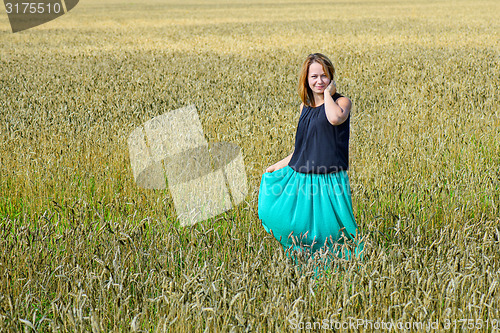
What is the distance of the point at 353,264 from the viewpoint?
2.43m

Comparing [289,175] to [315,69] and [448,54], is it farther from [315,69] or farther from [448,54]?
[448,54]

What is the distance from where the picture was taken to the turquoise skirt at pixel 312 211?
279cm

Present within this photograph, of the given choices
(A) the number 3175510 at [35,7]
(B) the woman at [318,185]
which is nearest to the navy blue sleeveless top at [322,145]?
(B) the woman at [318,185]

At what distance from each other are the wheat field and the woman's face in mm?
740

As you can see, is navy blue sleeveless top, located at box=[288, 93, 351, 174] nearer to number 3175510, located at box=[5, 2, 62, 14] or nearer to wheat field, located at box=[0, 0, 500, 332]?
wheat field, located at box=[0, 0, 500, 332]

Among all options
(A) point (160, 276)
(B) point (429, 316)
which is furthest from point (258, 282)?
(B) point (429, 316)

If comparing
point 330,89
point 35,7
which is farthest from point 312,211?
point 35,7

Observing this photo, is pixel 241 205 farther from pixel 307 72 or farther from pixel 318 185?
pixel 307 72

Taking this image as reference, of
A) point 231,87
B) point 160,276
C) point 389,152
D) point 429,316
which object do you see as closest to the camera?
point 429,316

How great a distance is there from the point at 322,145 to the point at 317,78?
338 millimetres

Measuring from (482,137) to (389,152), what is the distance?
4.01 ft

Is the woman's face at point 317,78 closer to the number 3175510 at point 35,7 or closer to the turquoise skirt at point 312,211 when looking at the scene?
the turquoise skirt at point 312,211

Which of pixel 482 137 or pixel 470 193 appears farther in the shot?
pixel 482 137

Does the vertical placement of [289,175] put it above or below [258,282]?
above
